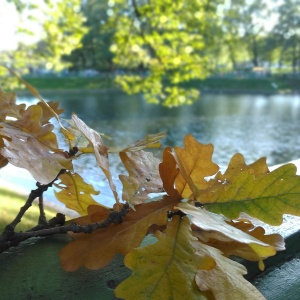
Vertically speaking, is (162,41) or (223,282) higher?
(223,282)

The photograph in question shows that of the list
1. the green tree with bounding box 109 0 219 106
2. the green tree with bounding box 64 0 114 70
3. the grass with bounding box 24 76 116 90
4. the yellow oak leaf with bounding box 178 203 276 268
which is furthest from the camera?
the grass with bounding box 24 76 116 90

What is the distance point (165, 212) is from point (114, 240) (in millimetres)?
50

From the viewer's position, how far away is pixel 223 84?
30.0m

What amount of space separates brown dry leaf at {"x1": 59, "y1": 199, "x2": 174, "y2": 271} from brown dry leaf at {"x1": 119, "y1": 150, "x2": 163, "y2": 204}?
0.04 m

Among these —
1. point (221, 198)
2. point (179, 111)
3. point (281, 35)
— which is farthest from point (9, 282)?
point (281, 35)

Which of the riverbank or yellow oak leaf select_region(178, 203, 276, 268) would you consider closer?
yellow oak leaf select_region(178, 203, 276, 268)

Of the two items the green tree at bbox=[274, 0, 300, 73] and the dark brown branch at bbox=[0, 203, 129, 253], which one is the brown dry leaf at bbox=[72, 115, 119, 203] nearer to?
the dark brown branch at bbox=[0, 203, 129, 253]

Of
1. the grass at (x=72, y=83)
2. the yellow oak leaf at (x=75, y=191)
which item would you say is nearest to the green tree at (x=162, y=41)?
the yellow oak leaf at (x=75, y=191)

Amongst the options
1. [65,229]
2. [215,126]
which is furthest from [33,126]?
[215,126]

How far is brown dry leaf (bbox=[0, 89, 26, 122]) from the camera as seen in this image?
454mm

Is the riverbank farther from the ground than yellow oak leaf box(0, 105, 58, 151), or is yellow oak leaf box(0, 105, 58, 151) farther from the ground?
yellow oak leaf box(0, 105, 58, 151)

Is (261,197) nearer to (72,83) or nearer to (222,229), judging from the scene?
(222,229)

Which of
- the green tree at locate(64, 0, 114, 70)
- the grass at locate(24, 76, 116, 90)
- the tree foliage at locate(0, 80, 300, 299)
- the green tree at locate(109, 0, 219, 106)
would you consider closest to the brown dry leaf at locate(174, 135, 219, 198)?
the tree foliage at locate(0, 80, 300, 299)

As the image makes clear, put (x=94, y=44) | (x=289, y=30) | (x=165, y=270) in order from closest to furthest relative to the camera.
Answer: (x=165, y=270), (x=94, y=44), (x=289, y=30)
